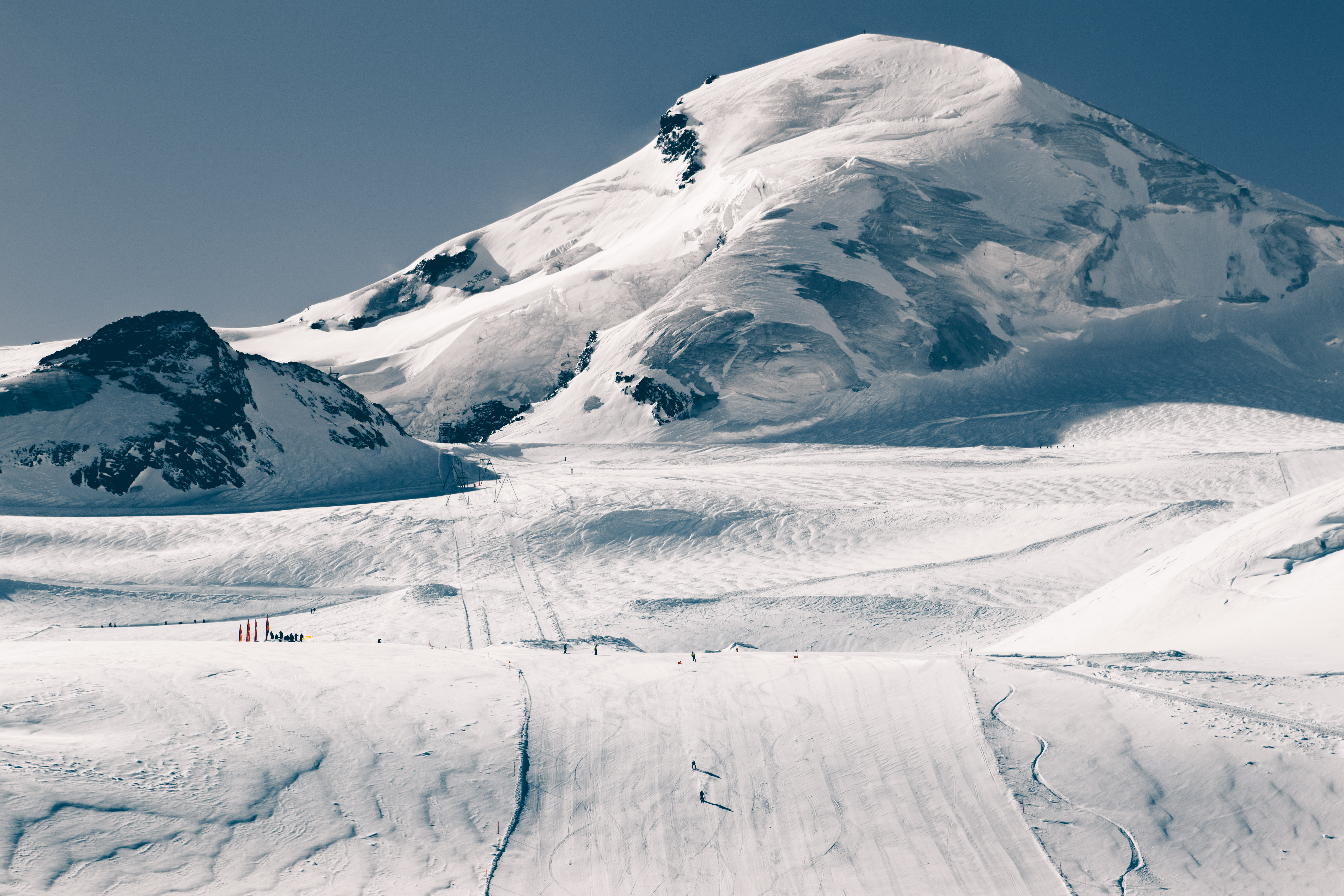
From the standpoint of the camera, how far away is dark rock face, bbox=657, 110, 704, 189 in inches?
5123

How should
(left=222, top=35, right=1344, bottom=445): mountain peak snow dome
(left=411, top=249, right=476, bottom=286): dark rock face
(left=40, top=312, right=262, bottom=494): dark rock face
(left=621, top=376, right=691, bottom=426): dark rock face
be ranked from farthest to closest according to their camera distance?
(left=411, top=249, right=476, bottom=286): dark rock face, (left=222, top=35, right=1344, bottom=445): mountain peak snow dome, (left=621, top=376, right=691, bottom=426): dark rock face, (left=40, top=312, right=262, bottom=494): dark rock face

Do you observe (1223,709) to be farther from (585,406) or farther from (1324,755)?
(585,406)

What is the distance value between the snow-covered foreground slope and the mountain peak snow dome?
50.6 meters

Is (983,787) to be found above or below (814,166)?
below

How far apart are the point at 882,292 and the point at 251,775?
82366mm

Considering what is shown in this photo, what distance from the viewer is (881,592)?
108ft

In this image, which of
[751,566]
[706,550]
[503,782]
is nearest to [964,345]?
[706,550]

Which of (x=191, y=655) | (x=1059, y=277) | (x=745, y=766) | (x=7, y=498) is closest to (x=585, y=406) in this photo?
(x=7, y=498)

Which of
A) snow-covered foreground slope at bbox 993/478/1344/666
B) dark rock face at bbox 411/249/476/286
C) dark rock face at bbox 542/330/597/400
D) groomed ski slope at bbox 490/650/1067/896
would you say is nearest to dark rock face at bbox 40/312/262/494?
dark rock face at bbox 542/330/597/400

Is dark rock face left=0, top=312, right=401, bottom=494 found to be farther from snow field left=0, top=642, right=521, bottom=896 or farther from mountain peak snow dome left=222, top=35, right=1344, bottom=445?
snow field left=0, top=642, right=521, bottom=896

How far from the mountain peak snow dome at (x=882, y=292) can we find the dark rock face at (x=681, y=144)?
17.1 inches

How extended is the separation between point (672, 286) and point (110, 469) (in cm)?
5953

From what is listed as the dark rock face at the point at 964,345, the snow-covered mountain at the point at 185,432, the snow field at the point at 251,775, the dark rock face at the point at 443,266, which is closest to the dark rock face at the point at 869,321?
the dark rock face at the point at 964,345

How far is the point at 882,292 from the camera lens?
91.4m
